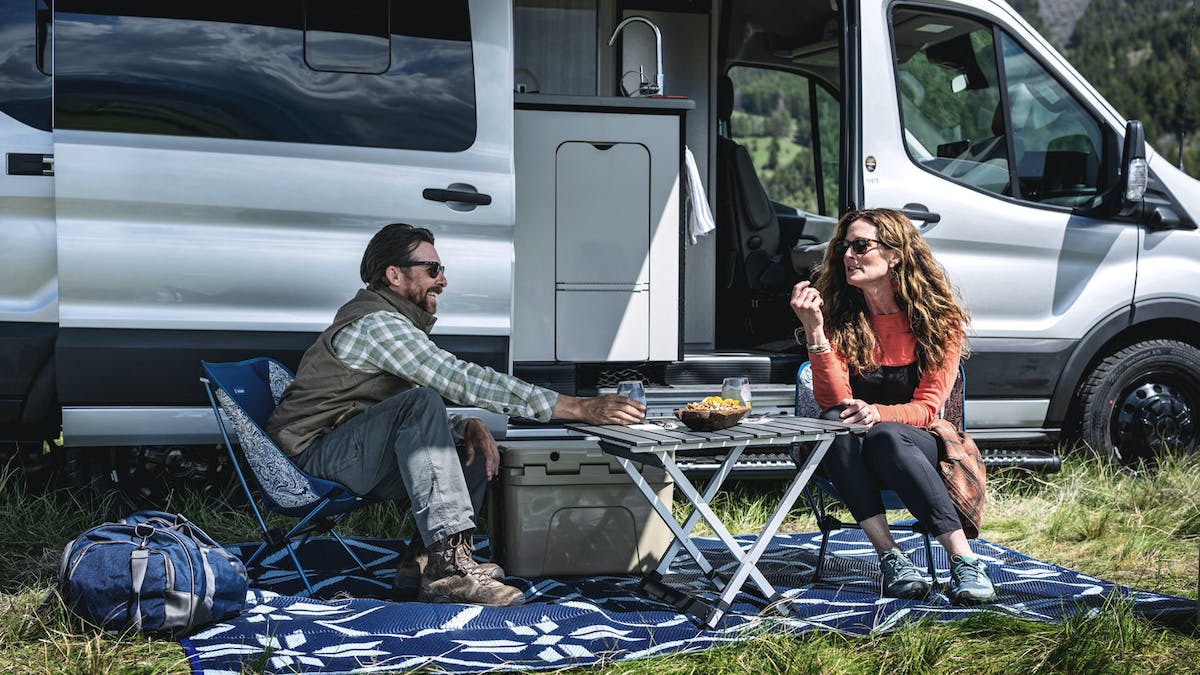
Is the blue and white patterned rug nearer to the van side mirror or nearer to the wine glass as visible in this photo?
the wine glass

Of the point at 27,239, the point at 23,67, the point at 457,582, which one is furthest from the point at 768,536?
the point at 23,67

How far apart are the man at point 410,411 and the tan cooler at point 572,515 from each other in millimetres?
116

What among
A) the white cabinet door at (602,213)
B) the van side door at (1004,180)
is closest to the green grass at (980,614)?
the van side door at (1004,180)

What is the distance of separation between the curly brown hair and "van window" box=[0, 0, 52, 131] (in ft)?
7.80

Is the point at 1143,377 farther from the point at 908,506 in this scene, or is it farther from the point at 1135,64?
the point at 1135,64

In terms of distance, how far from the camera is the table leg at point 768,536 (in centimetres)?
312

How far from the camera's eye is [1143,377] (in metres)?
Result: 4.81

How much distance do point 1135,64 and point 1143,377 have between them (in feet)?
183

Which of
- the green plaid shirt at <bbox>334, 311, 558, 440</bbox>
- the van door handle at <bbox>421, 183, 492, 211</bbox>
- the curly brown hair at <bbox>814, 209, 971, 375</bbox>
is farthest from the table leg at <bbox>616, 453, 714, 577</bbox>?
the van door handle at <bbox>421, 183, 492, 211</bbox>

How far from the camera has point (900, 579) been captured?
3307 millimetres

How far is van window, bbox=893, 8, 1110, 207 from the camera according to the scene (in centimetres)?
464

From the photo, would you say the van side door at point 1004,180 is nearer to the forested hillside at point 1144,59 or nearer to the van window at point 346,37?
the van window at point 346,37

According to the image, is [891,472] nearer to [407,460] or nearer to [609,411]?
[609,411]

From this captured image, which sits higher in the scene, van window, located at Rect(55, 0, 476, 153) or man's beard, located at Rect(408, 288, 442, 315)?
van window, located at Rect(55, 0, 476, 153)
